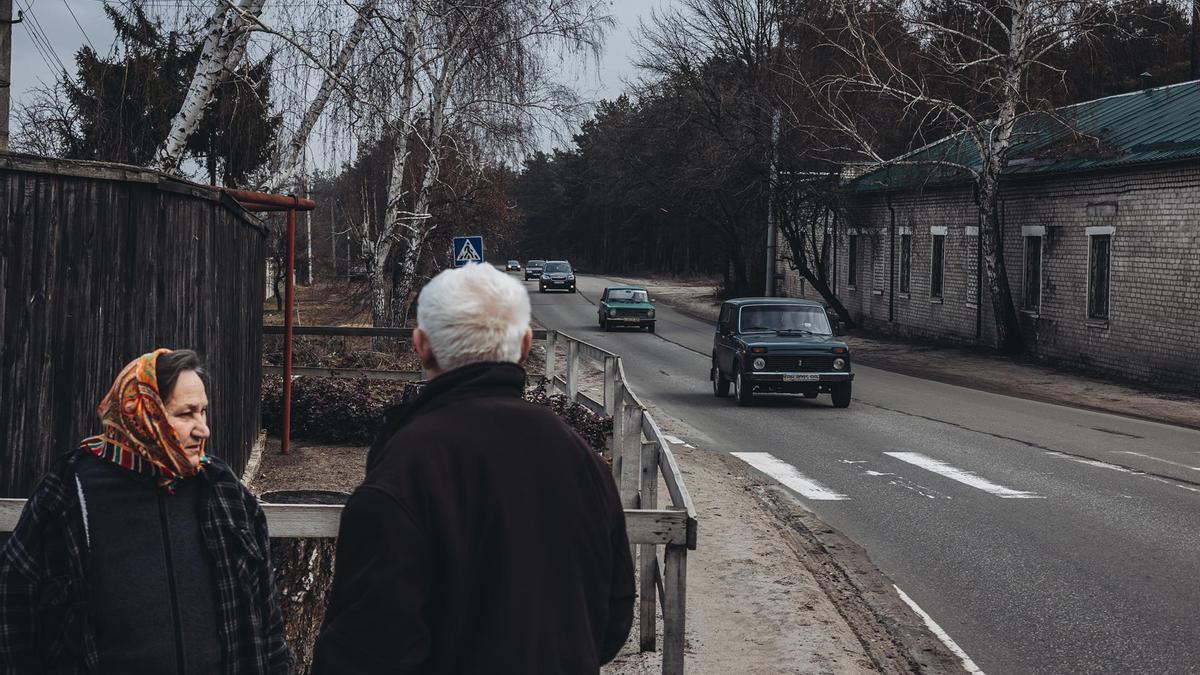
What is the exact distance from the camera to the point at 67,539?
11.5ft

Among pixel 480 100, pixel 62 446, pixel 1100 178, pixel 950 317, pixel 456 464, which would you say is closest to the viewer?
pixel 456 464

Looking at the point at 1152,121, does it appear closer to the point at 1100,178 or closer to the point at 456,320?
the point at 1100,178

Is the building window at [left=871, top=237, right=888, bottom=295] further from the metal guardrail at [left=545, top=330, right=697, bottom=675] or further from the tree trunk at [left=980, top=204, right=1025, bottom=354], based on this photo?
the metal guardrail at [left=545, top=330, right=697, bottom=675]

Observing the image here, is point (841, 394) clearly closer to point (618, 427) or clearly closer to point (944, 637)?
point (618, 427)

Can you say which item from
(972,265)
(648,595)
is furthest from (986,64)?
(648,595)

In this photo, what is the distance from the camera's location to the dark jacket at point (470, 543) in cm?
280

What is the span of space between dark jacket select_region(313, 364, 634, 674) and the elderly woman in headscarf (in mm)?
833

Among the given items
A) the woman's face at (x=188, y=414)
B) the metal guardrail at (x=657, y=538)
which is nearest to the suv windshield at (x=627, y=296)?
the metal guardrail at (x=657, y=538)

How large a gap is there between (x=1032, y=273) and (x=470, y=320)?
107 feet

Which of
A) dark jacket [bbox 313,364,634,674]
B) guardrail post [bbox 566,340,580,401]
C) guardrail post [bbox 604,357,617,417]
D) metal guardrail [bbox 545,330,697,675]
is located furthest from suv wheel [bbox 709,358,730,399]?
dark jacket [bbox 313,364,634,674]

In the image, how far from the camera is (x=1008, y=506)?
12.4 meters

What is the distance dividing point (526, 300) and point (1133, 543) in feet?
28.8

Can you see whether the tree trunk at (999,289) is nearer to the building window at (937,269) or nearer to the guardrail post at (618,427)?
the building window at (937,269)

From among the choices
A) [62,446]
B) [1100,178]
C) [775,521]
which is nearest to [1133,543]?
[775,521]
